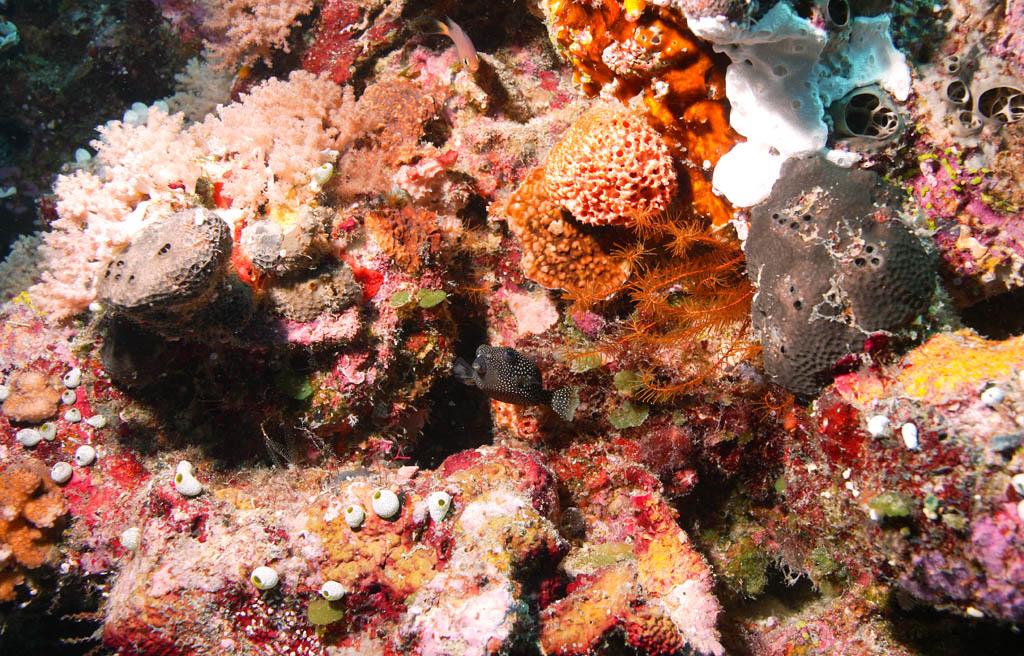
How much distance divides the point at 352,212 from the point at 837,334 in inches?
135

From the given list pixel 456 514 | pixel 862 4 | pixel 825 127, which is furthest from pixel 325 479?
pixel 862 4

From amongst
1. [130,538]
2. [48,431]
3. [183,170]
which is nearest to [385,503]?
[130,538]

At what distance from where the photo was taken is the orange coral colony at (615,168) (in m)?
3.31

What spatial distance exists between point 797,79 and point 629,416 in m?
2.49

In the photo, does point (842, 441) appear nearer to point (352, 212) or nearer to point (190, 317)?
point (352, 212)

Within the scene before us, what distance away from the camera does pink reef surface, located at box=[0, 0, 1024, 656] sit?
263 centimetres

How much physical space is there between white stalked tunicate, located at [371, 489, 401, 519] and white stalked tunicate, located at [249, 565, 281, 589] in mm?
708

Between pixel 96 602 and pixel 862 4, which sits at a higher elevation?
pixel 862 4

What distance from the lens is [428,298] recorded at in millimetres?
3980

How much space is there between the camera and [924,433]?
7.77 ft

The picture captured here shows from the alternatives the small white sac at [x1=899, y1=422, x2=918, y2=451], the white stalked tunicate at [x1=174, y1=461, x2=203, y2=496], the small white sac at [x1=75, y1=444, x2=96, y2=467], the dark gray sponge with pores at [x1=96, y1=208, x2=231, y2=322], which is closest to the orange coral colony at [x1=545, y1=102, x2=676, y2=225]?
the small white sac at [x1=899, y1=422, x2=918, y2=451]

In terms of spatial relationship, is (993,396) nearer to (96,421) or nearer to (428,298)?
(428,298)

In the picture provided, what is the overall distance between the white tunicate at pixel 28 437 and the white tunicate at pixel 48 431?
28 millimetres

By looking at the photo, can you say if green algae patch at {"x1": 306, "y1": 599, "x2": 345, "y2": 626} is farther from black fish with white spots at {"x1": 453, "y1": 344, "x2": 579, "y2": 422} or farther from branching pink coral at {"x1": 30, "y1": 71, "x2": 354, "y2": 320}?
branching pink coral at {"x1": 30, "y1": 71, "x2": 354, "y2": 320}
